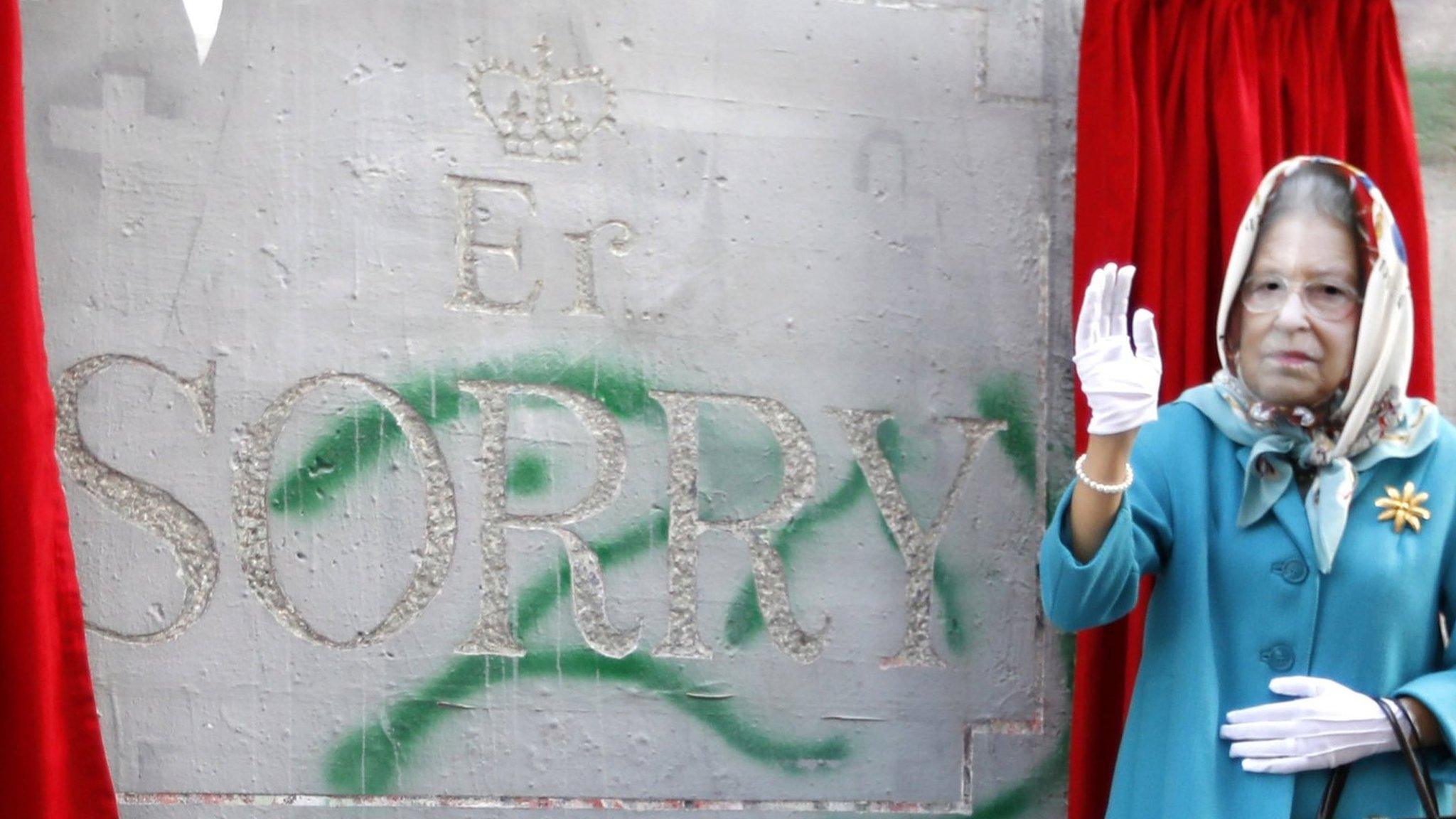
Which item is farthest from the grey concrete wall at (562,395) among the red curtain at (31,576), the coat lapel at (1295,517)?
the coat lapel at (1295,517)

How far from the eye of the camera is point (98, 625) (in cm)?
306

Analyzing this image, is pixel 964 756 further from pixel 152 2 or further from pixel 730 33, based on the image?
pixel 152 2

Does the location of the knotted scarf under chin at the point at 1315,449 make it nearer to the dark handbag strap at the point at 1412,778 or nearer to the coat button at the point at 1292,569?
the coat button at the point at 1292,569

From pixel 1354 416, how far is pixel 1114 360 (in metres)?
0.41

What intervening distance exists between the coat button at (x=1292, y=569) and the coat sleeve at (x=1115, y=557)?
0.16 metres

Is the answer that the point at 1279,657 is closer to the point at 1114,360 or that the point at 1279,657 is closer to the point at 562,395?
the point at 1114,360

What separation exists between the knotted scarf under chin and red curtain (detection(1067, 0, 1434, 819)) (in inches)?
21.0

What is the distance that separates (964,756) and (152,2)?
6.52 feet

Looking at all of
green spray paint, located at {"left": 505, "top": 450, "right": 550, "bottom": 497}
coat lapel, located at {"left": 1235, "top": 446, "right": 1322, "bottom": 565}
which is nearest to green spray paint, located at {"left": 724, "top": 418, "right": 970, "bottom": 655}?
green spray paint, located at {"left": 505, "top": 450, "right": 550, "bottom": 497}

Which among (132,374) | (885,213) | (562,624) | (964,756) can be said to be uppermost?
(885,213)

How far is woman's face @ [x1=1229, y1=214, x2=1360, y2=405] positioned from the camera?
2715 mm

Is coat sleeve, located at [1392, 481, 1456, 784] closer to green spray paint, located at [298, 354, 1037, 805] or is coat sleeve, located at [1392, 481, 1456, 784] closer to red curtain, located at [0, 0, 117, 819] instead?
green spray paint, located at [298, 354, 1037, 805]

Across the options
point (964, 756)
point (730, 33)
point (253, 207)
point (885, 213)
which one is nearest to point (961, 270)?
point (885, 213)

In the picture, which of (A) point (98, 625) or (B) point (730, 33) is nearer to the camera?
(A) point (98, 625)
